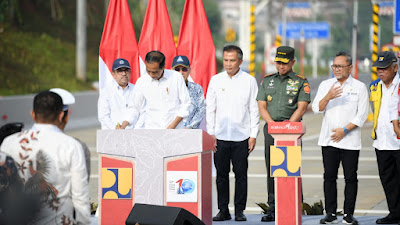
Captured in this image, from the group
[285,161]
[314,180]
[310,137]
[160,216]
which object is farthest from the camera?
[310,137]

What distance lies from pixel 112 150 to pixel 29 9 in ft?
102

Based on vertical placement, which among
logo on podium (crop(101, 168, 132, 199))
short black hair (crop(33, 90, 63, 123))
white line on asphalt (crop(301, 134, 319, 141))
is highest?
short black hair (crop(33, 90, 63, 123))

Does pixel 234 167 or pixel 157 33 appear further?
pixel 157 33

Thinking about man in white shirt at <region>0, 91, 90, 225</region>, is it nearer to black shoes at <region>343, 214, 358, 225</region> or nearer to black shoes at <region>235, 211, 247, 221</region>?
black shoes at <region>235, 211, 247, 221</region>

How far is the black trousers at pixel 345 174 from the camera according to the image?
33.6 ft

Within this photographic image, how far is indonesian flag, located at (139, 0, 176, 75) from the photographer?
1215 centimetres

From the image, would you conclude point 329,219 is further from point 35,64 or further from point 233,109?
point 35,64

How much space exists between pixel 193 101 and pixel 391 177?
2.42 metres

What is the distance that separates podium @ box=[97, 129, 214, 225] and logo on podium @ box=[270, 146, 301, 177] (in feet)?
2.37

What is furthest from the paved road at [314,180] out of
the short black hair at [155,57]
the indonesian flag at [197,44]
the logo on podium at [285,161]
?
the short black hair at [155,57]

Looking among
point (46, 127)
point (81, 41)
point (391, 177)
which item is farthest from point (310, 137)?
point (46, 127)

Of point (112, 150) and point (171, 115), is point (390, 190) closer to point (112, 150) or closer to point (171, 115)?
point (171, 115)

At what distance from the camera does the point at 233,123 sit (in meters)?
10.6

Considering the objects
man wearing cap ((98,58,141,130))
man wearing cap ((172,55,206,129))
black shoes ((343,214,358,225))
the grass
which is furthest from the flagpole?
black shoes ((343,214,358,225))
